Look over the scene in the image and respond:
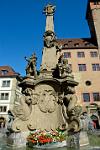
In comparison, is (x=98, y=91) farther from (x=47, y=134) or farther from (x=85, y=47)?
(x=47, y=134)

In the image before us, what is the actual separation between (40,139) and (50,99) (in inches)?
83.7

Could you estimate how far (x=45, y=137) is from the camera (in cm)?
790

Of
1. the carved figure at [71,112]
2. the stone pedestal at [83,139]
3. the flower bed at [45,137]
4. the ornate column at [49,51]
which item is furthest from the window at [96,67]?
the stone pedestal at [83,139]

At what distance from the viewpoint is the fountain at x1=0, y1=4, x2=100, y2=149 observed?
798cm

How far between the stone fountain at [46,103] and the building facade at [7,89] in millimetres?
33611

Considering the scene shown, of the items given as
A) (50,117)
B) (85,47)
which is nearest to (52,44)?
(50,117)

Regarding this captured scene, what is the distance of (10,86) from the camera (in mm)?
44562

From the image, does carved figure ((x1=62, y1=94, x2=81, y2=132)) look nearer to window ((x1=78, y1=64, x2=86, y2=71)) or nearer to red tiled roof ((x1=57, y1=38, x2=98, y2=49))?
window ((x1=78, y1=64, x2=86, y2=71))

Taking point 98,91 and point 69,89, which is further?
point 98,91

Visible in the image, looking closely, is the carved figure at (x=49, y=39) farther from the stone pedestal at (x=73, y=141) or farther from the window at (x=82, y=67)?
the window at (x=82, y=67)

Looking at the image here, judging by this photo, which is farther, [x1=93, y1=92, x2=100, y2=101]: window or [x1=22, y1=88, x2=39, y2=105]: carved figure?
[x1=93, y1=92, x2=100, y2=101]: window

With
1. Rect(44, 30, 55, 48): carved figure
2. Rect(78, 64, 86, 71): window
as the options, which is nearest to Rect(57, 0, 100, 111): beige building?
Rect(78, 64, 86, 71): window

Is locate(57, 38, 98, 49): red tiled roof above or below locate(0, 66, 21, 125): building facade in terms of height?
above

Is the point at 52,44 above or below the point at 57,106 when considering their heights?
above
